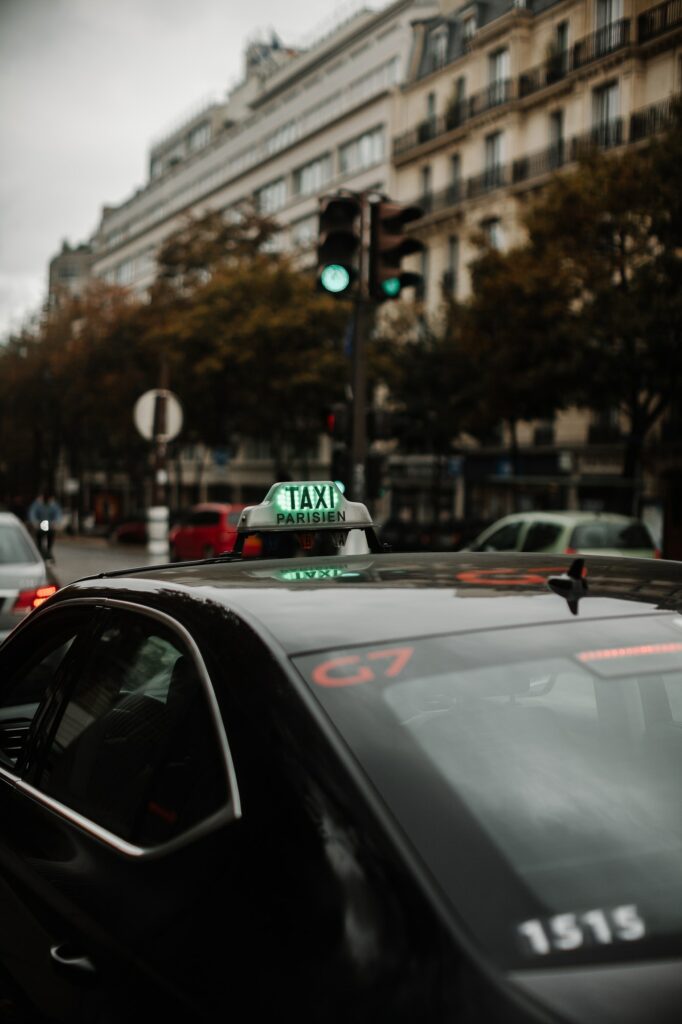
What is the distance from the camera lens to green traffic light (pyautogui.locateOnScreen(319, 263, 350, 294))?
11125 mm

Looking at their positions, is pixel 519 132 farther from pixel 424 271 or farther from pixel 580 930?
pixel 580 930

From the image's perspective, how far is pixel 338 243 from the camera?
36.3 feet

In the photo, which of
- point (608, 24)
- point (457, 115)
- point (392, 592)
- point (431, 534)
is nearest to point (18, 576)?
point (392, 592)

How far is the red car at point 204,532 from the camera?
102 feet

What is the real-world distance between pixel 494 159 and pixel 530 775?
1738 inches

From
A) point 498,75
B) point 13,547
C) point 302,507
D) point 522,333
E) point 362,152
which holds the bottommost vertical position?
point 13,547

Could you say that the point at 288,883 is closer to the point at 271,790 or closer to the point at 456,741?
the point at 271,790

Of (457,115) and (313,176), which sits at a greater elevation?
(313,176)

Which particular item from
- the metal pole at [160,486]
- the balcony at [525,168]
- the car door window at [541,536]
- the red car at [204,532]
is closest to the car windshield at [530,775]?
the car door window at [541,536]

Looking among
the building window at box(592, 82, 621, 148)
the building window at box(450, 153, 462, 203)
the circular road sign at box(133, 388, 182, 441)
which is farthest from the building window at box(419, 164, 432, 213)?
the circular road sign at box(133, 388, 182, 441)

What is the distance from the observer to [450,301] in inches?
1446

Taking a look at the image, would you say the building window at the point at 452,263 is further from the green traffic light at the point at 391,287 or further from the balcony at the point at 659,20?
the green traffic light at the point at 391,287

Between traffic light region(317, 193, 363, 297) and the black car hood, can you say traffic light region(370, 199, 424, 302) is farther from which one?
the black car hood

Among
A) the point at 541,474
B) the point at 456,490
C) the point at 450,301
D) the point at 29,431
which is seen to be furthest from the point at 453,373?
the point at 29,431
